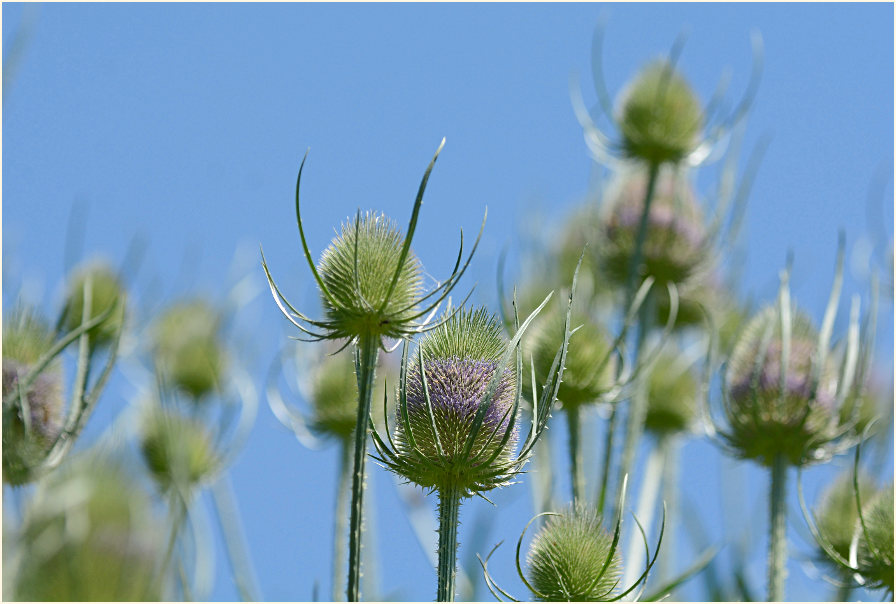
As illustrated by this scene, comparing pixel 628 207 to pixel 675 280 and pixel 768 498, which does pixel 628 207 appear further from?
pixel 768 498

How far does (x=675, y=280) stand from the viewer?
522 cm

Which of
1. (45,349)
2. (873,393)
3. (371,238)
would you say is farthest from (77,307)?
(873,393)

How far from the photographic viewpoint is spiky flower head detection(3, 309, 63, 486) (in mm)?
2594

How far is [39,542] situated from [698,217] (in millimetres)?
4205

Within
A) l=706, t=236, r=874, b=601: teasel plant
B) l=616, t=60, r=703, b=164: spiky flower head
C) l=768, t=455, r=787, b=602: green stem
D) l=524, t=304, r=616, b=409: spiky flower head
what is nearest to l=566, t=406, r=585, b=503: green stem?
l=524, t=304, r=616, b=409: spiky flower head

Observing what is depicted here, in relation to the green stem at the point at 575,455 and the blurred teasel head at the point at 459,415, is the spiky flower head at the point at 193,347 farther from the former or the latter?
the blurred teasel head at the point at 459,415

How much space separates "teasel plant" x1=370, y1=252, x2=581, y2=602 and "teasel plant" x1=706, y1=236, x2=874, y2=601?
155 cm

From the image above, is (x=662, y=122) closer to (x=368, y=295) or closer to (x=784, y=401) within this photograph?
(x=784, y=401)

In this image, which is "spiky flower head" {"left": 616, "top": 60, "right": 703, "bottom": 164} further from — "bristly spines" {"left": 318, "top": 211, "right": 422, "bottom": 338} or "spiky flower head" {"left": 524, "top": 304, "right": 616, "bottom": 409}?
"bristly spines" {"left": 318, "top": 211, "right": 422, "bottom": 338}

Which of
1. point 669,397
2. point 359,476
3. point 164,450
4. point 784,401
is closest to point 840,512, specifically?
point 784,401

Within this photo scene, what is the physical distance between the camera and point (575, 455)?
3.78m

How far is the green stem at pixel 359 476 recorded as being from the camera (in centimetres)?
223

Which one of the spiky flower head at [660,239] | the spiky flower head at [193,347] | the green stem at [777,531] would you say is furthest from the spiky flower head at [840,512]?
the spiky flower head at [193,347]

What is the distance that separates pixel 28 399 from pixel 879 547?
2.38 m
